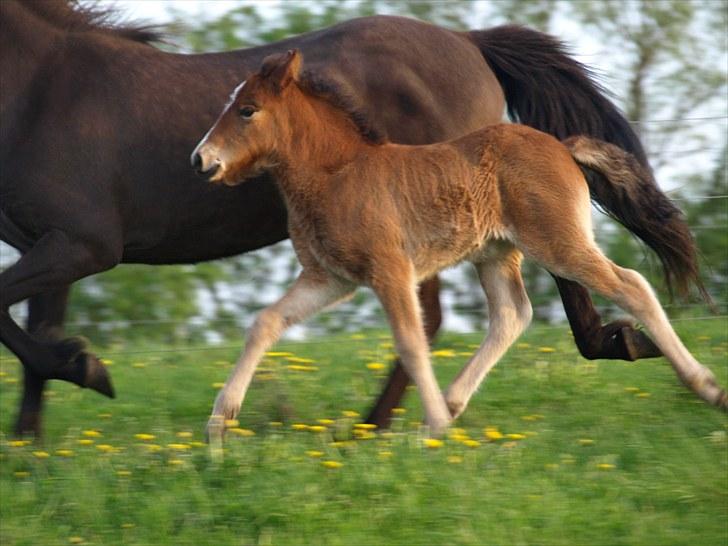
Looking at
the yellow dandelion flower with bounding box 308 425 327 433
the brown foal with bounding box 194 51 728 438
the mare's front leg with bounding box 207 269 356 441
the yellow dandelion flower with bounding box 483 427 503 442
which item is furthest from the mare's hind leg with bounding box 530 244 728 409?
the yellow dandelion flower with bounding box 308 425 327 433

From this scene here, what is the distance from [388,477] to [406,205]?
4.44ft

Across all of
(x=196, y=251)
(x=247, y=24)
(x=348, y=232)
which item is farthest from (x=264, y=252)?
(x=348, y=232)

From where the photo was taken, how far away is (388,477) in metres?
4.62

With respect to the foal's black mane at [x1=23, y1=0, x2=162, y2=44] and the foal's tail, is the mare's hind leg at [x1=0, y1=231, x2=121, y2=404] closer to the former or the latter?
the foal's black mane at [x1=23, y1=0, x2=162, y2=44]

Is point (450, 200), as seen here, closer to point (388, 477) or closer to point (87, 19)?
point (388, 477)

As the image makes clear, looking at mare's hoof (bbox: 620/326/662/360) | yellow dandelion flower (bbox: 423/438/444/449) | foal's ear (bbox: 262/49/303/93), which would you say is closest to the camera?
yellow dandelion flower (bbox: 423/438/444/449)

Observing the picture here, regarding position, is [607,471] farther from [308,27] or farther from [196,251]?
[308,27]

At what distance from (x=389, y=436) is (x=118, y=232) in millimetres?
1629

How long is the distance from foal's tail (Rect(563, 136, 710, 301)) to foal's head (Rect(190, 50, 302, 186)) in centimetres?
120

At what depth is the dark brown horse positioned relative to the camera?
5.89 m

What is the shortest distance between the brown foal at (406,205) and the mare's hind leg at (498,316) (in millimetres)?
27

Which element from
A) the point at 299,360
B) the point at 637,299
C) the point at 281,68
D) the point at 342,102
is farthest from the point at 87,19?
the point at 637,299

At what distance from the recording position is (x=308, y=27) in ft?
37.0

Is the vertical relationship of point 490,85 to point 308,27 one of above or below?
above
